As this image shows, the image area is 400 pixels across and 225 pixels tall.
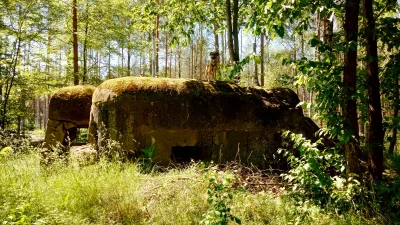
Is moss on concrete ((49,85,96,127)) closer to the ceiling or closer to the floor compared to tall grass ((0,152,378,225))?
closer to the ceiling

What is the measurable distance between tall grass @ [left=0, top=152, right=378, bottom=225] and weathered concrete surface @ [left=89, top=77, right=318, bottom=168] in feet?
5.13

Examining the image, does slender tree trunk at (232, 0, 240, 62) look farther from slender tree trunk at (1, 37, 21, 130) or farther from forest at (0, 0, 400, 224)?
slender tree trunk at (1, 37, 21, 130)

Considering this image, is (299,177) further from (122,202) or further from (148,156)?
(148,156)

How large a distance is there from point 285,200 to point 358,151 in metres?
1.18

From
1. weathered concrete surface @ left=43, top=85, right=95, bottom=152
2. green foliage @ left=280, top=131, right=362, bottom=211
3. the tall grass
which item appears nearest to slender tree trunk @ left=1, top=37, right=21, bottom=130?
weathered concrete surface @ left=43, top=85, right=95, bottom=152

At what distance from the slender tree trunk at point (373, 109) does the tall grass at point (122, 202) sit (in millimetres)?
911

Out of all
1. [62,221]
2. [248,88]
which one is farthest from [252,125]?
[62,221]

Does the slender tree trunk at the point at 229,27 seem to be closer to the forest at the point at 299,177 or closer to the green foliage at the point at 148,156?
the forest at the point at 299,177

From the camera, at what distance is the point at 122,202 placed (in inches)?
136

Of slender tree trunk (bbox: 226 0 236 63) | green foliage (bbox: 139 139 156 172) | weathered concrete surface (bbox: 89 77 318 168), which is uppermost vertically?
slender tree trunk (bbox: 226 0 236 63)

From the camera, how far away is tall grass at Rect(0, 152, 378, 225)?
10.3 ft

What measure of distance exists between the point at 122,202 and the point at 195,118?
2.65 metres

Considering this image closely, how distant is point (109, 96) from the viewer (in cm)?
551

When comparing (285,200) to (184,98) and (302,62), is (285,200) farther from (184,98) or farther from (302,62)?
(184,98)
